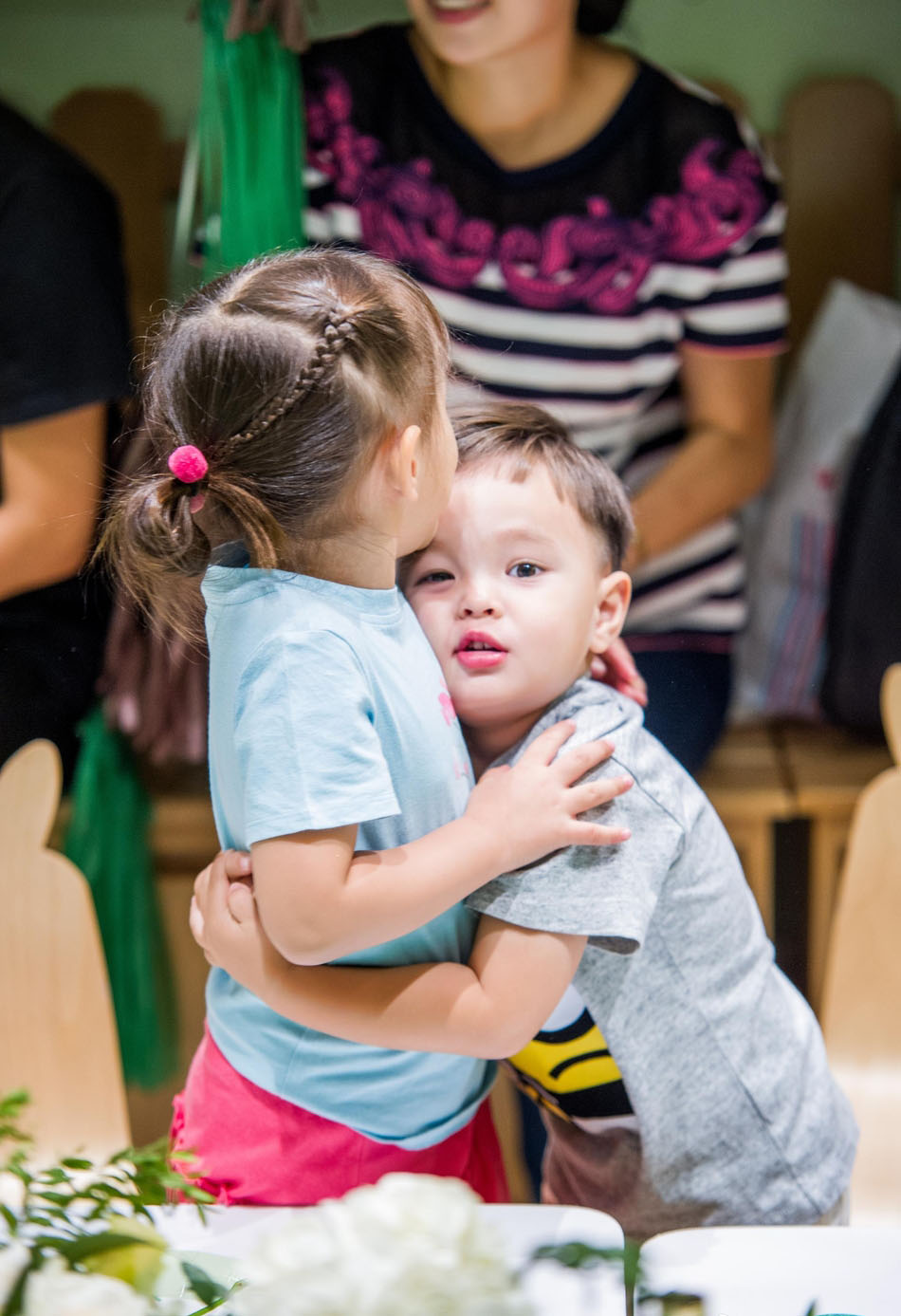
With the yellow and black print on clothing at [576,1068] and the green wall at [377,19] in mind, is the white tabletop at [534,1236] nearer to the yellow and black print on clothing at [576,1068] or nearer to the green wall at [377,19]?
the yellow and black print on clothing at [576,1068]

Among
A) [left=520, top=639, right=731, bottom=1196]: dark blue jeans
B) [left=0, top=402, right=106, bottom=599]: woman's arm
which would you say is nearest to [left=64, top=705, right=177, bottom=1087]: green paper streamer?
[left=0, top=402, right=106, bottom=599]: woman's arm

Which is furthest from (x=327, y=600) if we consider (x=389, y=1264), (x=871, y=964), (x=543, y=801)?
(x=871, y=964)

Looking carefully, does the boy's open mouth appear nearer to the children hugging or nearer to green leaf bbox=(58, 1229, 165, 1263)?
the children hugging

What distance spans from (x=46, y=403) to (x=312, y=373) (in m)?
0.29

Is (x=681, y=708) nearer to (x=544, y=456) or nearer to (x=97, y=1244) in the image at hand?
(x=544, y=456)

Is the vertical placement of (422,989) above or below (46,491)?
below

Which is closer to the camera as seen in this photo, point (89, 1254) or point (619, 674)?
point (89, 1254)

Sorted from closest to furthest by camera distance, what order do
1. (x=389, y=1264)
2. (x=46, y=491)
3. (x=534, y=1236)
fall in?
1. (x=389, y=1264)
2. (x=534, y=1236)
3. (x=46, y=491)

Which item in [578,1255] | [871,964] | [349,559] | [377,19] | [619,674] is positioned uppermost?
[377,19]

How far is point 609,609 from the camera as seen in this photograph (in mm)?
602

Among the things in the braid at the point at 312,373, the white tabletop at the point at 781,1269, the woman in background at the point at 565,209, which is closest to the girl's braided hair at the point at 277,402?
the braid at the point at 312,373

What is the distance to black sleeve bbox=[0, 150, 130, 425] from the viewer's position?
71 centimetres

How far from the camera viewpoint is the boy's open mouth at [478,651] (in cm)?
56

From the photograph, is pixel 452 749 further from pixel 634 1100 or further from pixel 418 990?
pixel 634 1100
